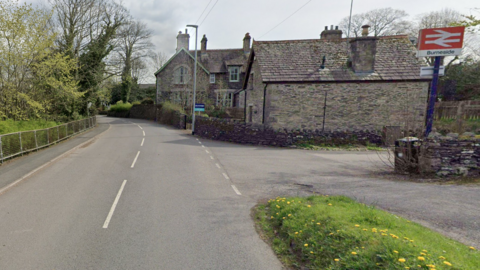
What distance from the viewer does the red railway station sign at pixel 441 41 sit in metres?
9.82

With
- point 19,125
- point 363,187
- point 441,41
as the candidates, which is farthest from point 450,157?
point 19,125

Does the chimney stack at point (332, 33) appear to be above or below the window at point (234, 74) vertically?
above

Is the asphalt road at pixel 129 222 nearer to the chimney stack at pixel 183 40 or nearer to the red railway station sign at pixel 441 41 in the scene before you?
the red railway station sign at pixel 441 41

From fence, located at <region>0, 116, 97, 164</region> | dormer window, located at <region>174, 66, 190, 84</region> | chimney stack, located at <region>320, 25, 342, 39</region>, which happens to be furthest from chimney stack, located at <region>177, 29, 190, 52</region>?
fence, located at <region>0, 116, 97, 164</region>

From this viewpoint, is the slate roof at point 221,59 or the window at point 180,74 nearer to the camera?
the slate roof at point 221,59

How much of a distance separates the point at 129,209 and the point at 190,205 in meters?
1.46

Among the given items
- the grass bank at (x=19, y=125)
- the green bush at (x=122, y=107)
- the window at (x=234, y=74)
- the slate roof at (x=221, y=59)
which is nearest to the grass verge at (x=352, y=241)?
the grass bank at (x=19, y=125)

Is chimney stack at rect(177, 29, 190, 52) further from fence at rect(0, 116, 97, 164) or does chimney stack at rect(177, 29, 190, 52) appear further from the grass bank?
the grass bank

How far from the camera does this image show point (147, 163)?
12305mm

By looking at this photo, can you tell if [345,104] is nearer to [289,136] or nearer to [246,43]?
[289,136]

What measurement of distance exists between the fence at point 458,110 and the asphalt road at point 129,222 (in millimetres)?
22092

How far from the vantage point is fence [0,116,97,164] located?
12045mm

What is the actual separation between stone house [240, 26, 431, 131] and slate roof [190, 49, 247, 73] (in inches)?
876

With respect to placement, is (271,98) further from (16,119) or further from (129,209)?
(16,119)
